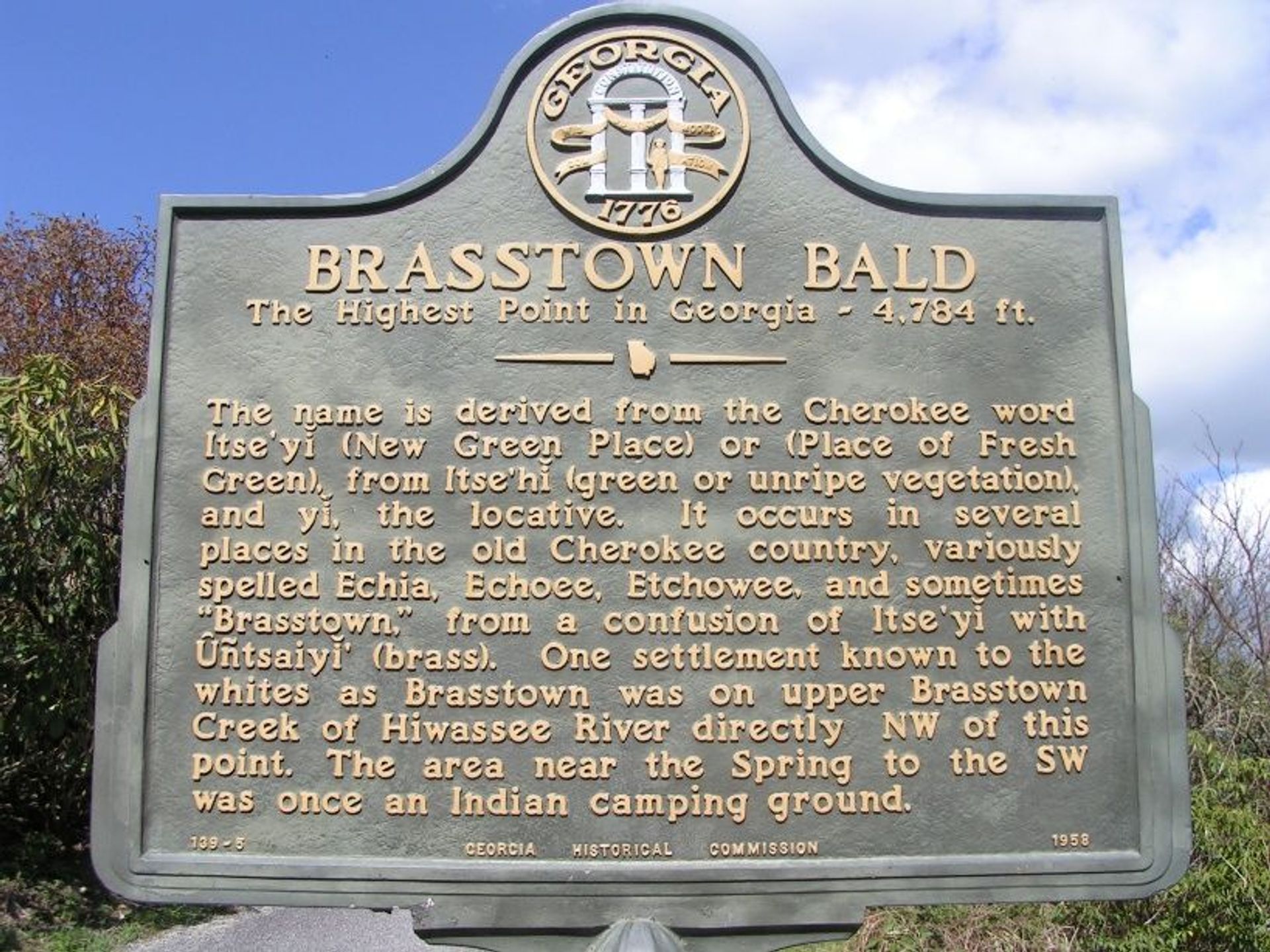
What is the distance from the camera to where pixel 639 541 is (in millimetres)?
4023

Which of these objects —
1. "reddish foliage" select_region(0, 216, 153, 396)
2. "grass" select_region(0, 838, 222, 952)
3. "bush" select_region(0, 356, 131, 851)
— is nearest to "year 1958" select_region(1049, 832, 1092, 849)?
"grass" select_region(0, 838, 222, 952)

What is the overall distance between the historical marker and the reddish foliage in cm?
1972

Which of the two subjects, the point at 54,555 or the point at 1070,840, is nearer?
the point at 1070,840

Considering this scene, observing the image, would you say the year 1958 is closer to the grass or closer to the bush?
the grass

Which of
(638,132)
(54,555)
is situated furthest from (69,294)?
(638,132)

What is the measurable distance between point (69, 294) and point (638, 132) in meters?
23.4

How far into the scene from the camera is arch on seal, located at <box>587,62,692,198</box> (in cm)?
423

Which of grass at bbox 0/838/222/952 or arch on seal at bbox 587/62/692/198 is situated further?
grass at bbox 0/838/222/952

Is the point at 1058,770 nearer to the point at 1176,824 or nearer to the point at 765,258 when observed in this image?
the point at 1176,824

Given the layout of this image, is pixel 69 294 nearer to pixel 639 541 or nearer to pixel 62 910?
pixel 62 910

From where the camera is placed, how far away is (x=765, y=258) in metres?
4.24

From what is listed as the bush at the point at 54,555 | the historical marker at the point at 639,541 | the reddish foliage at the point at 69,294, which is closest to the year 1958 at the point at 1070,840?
the historical marker at the point at 639,541

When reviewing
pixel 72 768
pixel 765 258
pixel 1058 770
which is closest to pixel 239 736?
pixel 765 258

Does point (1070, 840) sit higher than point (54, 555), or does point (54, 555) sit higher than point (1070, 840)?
point (54, 555)
